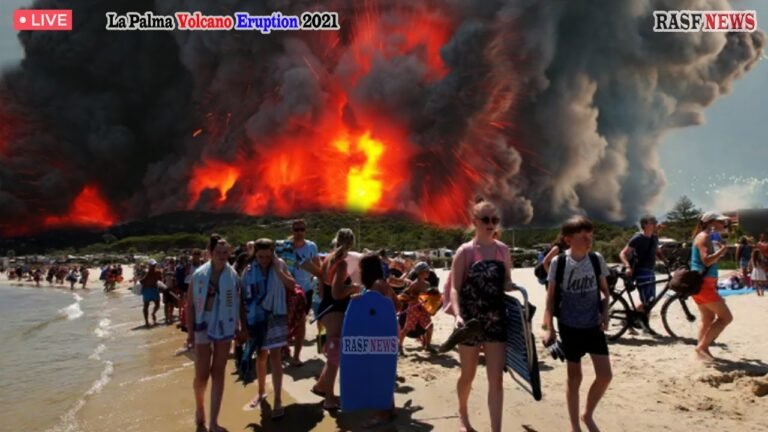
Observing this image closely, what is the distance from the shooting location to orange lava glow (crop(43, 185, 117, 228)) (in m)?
98.4

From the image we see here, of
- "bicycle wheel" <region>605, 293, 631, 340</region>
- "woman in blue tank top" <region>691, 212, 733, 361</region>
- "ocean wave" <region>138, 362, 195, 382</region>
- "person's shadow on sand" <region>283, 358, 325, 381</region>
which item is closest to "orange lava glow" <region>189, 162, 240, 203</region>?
"ocean wave" <region>138, 362, 195, 382</region>

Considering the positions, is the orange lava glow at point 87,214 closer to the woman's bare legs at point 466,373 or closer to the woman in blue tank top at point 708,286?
the woman in blue tank top at point 708,286

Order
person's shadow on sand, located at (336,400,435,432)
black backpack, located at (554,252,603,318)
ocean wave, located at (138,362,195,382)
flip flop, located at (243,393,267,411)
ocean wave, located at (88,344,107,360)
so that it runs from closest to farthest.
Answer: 1. black backpack, located at (554,252,603,318)
2. person's shadow on sand, located at (336,400,435,432)
3. flip flop, located at (243,393,267,411)
4. ocean wave, located at (138,362,195,382)
5. ocean wave, located at (88,344,107,360)

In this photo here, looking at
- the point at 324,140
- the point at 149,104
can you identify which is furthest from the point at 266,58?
the point at 149,104

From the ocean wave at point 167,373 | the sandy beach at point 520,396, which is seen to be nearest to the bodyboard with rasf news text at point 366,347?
the sandy beach at point 520,396

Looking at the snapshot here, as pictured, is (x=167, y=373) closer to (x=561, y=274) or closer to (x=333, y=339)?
(x=333, y=339)

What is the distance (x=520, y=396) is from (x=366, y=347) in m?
1.94

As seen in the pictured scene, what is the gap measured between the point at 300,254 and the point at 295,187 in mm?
89239

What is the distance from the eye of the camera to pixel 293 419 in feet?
18.2

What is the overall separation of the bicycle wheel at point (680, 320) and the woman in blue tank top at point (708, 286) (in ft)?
4.33

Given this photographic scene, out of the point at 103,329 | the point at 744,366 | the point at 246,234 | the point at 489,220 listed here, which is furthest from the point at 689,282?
the point at 246,234

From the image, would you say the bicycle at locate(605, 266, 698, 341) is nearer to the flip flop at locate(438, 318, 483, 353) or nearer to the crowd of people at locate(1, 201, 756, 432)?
the crowd of people at locate(1, 201, 756, 432)

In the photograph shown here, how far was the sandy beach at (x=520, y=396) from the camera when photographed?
5164 mm

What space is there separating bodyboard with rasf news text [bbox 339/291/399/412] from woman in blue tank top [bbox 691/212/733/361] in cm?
414
